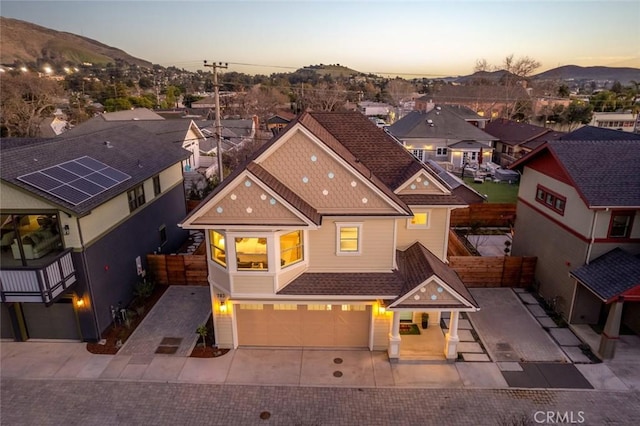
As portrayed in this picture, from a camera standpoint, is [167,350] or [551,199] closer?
[167,350]

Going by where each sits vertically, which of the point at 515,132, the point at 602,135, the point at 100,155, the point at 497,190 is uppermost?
the point at 602,135

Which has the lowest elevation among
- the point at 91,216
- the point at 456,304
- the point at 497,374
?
the point at 497,374

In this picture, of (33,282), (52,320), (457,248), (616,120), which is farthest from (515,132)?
(33,282)

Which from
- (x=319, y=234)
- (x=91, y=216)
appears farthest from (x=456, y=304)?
(x=91, y=216)

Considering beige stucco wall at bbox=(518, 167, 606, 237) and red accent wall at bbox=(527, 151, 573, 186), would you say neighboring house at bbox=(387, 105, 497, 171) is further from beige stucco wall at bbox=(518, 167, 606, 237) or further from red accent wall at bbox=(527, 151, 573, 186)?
red accent wall at bbox=(527, 151, 573, 186)

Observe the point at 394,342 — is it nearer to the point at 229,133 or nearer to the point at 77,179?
the point at 77,179

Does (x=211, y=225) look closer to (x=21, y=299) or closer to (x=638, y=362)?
(x=21, y=299)
